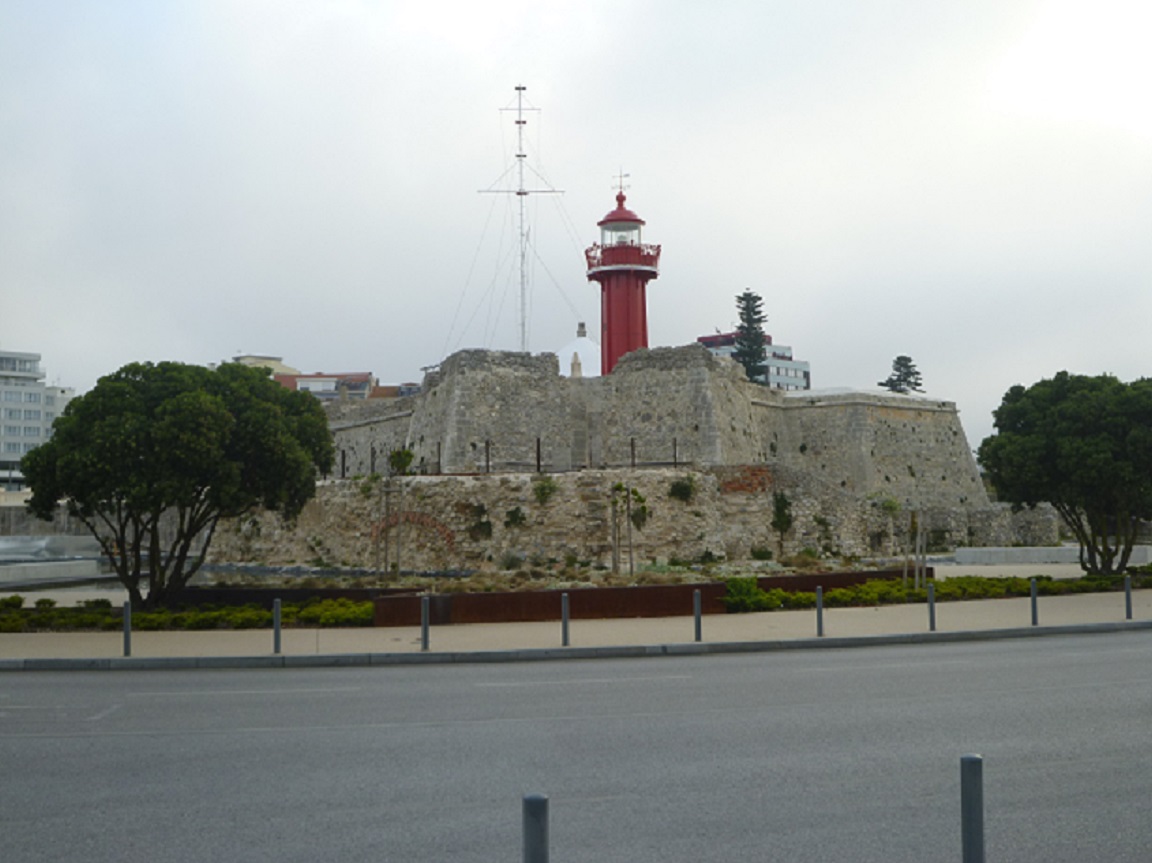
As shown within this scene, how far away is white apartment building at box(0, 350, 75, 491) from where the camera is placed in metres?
87.4

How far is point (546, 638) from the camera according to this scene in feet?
48.7

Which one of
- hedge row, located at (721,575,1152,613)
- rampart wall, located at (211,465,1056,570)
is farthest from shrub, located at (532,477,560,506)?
hedge row, located at (721,575,1152,613)

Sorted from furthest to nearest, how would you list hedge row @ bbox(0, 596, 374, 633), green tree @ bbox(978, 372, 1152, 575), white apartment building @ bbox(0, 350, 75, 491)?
white apartment building @ bbox(0, 350, 75, 491) < green tree @ bbox(978, 372, 1152, 575) < hedge row @ bbox(0, 596, 374, 633)

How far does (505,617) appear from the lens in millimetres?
17438

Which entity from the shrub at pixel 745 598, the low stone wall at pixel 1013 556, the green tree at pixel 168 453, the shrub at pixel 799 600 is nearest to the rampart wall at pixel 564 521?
the low stone wall at pixel 1013 556

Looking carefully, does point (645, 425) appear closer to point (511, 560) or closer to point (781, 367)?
point (511, 560)

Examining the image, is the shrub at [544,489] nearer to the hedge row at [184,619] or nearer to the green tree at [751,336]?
the hedge row at [184,619]

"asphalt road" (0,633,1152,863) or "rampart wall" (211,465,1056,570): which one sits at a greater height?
"rampart wall" (211,465,1056,570)

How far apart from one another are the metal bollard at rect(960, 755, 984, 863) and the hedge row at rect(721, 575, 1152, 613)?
14682mm

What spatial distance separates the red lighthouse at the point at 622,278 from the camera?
148ft

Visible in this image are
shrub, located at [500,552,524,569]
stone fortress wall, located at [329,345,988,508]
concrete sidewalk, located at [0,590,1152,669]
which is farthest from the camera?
stone fortress wall, located at [329,345,988,508]

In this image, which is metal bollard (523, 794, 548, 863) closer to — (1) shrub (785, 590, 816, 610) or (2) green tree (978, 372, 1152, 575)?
(1) shrub (785, 590, 816, 610)

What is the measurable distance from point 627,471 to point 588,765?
860 inches

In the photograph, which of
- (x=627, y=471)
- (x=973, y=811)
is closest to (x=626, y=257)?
(x=627, y=471)
